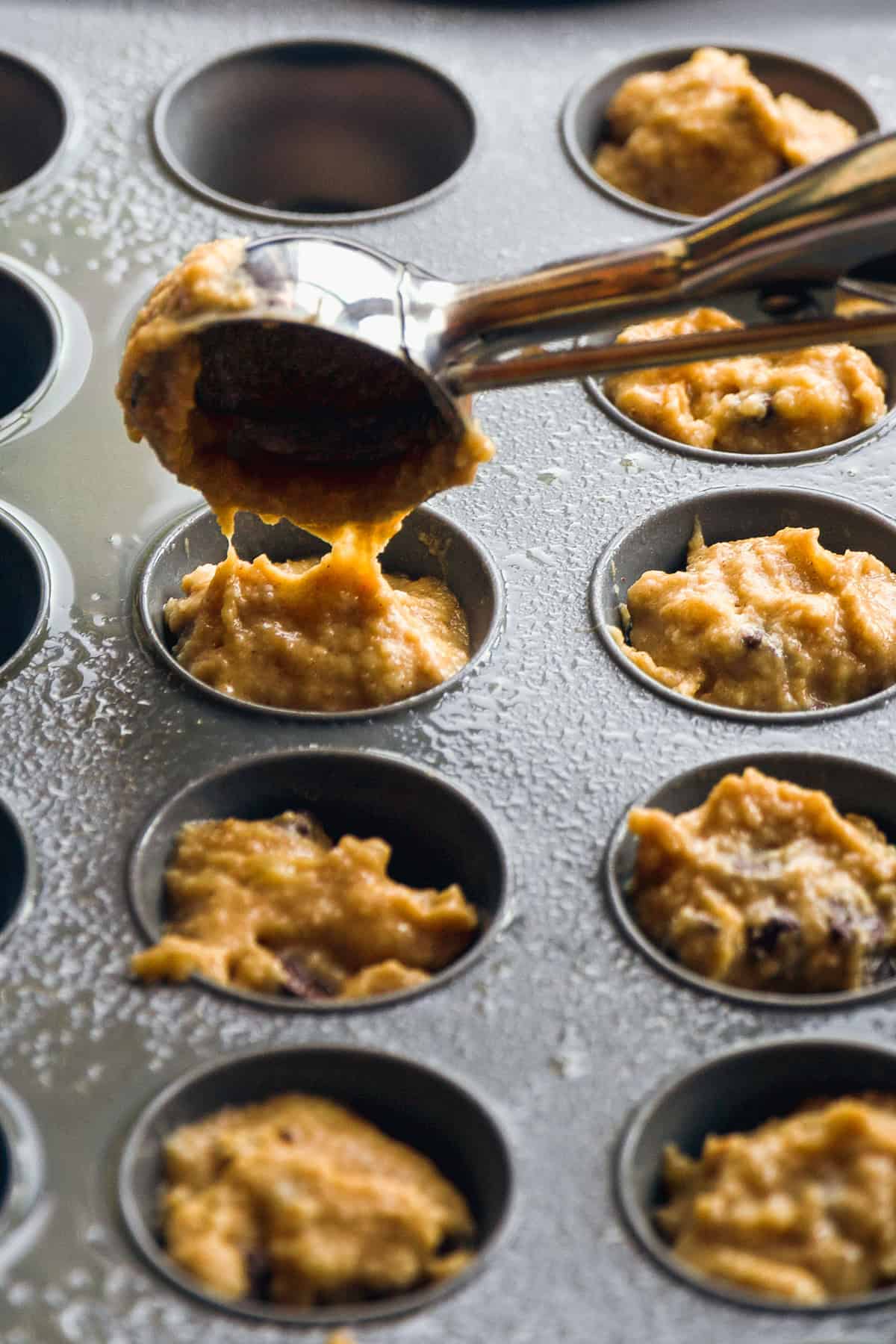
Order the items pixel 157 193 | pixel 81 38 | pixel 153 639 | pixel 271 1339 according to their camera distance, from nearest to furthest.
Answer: pixel 271 1339 → pixel 153 639 → pixel 157 193 → pixel 81 38

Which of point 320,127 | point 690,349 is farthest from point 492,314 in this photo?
point 320,127

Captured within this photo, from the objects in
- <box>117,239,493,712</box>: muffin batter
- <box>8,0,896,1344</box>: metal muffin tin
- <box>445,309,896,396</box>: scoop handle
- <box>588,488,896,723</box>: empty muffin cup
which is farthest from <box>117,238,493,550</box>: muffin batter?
<box>588,488,896,723</box>: empty muffin cup

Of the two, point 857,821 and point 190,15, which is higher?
point 190,15

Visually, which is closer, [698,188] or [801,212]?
[801,212]

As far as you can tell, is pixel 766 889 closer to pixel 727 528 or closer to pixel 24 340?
pixel 727 528

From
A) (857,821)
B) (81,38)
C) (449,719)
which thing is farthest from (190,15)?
(857,821)

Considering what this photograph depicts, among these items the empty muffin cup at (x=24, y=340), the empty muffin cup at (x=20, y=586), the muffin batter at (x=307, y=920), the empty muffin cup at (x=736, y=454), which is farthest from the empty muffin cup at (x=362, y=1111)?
the empty muffin cup at (x=24, y=340)

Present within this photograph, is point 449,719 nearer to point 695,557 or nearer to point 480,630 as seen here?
point 480,630
